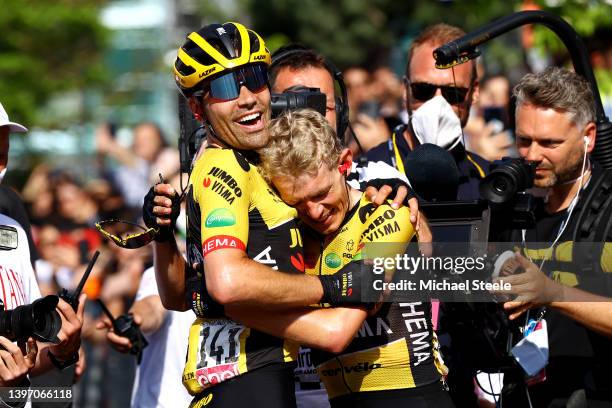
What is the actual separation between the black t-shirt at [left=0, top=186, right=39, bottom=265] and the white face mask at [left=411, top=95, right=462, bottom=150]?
2.31 m

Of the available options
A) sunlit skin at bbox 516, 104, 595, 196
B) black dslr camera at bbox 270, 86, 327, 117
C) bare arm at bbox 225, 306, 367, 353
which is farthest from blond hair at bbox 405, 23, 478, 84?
bare arm at bbox 225, 306, 367, 353

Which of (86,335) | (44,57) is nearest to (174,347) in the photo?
(86,335)

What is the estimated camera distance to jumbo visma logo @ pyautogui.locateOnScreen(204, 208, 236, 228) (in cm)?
455

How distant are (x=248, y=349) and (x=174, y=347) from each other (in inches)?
96.1

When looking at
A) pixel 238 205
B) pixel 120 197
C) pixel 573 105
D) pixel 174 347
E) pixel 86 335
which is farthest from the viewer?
pixel 120 197

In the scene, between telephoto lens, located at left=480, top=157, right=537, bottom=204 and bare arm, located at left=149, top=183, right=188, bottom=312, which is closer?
bare arm, located at left=149, top=183, right=188, bottom=312

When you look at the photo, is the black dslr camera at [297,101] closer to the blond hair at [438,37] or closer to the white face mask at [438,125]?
the white face mask at [438,125]

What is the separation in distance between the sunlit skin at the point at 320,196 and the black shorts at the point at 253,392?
662 millimetres

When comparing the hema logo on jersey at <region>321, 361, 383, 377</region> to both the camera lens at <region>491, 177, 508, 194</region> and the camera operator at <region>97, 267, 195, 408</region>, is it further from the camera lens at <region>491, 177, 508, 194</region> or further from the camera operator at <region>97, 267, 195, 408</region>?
Result: the camera operator at <region>97, 267, 195, 408</region>

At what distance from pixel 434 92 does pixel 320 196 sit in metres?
2.20

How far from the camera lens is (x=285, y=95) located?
545 cm

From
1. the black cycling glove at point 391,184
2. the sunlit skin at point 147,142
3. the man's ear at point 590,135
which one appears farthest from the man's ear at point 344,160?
the sunlit skin at point 147,142

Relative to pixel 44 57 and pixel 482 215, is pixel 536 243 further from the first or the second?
pixel 44 57

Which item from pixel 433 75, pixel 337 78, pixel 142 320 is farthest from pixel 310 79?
pixel 142 320
